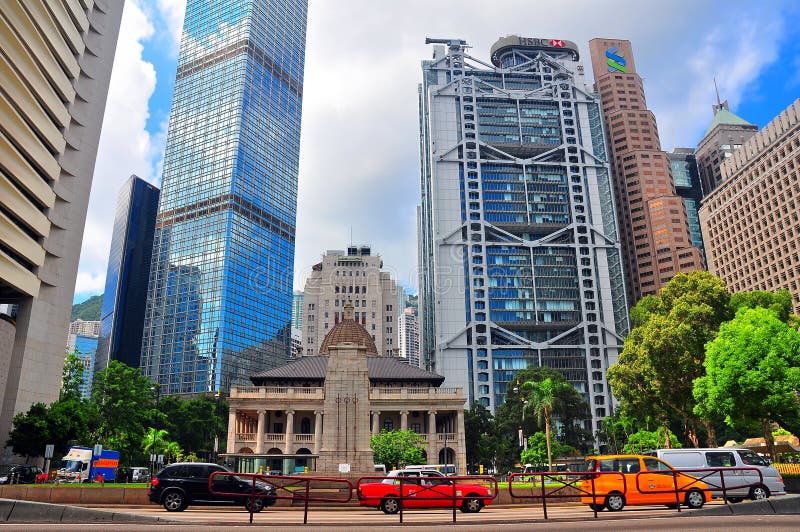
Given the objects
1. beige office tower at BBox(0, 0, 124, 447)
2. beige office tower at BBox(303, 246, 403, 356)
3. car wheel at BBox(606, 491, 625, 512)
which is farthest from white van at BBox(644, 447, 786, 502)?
beige office tower at BBox(303, 246, 403, 356)

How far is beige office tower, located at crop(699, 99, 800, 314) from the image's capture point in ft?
367

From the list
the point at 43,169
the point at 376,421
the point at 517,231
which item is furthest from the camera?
the point at 517,231

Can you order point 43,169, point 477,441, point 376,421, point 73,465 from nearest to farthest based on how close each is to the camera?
point 73,465 < point 43,169 < point 376,421 < point 477,441

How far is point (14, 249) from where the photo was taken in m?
51.4

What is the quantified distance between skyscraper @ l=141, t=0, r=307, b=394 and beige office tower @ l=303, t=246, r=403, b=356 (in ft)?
26.5

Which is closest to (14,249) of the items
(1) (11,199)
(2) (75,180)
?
(1) (11,199)

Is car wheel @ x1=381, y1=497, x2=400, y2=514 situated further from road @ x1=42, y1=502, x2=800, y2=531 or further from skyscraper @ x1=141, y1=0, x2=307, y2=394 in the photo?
skyscraper @ x1=141, y1=0, x2=307, y2=394

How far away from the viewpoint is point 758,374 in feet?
117

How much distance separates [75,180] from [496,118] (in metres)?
114

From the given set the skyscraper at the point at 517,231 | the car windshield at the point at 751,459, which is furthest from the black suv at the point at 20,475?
the skyscraper at the point at 517,231

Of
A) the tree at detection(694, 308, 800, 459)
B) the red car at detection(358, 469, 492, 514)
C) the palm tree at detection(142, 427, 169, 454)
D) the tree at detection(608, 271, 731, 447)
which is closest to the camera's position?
the red car at detection(358, 469, 492, 514)

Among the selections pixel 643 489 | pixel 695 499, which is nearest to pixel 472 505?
pixel 643 489

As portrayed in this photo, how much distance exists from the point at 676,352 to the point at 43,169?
6006cm

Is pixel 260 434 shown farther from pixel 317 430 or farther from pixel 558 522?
pixel 558 522
